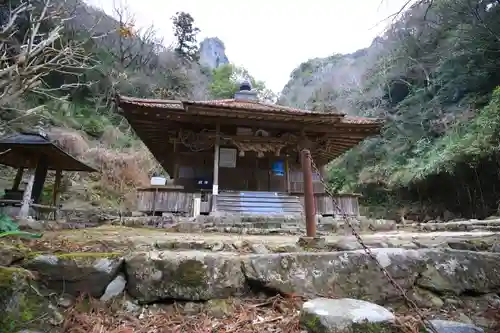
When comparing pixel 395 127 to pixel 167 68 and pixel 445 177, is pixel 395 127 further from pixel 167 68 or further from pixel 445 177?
pixel 167 68

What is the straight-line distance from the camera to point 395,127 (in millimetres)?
20172

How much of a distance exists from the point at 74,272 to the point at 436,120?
19370 millimetres

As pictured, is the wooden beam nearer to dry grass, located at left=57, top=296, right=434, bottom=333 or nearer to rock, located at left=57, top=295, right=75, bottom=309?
rock, located at left=57, top=295, right=75, bottom=309

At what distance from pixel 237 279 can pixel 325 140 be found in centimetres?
940

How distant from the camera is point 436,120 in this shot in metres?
16.8

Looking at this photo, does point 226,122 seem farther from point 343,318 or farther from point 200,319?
point 343,318

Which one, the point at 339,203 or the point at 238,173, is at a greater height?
the point at 238,173

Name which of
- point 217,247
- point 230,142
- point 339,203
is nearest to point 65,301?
point 217,247

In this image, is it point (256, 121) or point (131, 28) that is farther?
point (131, 28)

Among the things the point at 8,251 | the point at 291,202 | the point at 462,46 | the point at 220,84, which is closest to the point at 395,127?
the point at 462,46

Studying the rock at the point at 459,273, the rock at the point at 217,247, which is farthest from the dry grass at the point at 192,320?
the rock at the point at 459,273

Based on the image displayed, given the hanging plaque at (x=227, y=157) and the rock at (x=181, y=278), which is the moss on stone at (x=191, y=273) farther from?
the hanging plaque at (x=227, y=157)

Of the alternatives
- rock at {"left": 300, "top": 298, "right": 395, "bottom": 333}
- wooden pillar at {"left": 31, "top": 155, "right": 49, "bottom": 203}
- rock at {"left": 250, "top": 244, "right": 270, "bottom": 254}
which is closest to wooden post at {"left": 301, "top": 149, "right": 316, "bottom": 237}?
rock at {"left": 250, "top": 244, "right": 270, "bottom": 254}

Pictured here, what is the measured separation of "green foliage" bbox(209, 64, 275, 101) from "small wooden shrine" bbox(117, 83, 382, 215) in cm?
1843
